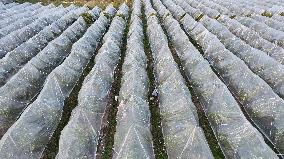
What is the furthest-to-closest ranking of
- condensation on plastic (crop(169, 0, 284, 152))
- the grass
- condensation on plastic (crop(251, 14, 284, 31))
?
the grass < condensation on plastic (crop(251, 14, 284, 31)) < condensation on plastic (crop(169, 0, 284, 152))

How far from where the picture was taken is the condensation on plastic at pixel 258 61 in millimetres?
16375

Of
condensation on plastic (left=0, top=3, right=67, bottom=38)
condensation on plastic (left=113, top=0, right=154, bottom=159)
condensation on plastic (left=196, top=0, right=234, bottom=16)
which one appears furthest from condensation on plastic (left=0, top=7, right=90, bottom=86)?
condensation on plastic (left=196, top=0, right=234, bottom=16)

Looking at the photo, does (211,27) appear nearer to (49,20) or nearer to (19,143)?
(49,20)

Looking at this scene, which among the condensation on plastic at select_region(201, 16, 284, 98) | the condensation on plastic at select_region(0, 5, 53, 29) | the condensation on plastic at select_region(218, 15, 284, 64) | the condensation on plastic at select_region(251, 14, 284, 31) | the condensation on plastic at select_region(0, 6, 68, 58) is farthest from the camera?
the condensation on plastic at select_region(0, 5, 53, 29)

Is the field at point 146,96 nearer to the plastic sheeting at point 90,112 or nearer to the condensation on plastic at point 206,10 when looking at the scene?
the plastic sheeting at point 90,112

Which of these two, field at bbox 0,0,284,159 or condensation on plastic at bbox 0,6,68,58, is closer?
field at bbox 0,0,284,159

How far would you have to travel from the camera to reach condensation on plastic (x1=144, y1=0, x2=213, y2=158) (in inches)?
458

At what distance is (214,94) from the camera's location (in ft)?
49.0

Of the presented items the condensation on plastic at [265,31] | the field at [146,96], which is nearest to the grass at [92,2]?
the field at [146,96]

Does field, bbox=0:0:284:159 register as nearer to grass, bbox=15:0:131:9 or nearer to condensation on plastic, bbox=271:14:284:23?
condensation on plastic, bbox=271:14:284:23

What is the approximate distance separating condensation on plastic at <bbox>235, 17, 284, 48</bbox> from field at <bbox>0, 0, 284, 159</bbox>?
79 millimetres

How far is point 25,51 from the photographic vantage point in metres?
20.8

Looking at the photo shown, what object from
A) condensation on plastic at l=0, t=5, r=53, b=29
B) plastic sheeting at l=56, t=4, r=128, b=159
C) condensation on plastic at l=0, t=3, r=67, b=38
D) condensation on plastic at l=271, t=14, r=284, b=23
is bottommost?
condensation on plastic at l=0, t=5, r=53, b=29

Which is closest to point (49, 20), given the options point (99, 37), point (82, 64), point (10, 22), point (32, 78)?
point (10, 22)
